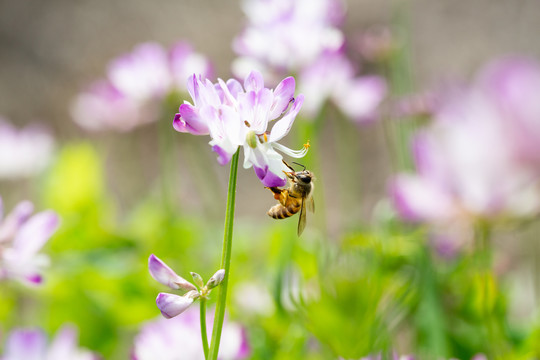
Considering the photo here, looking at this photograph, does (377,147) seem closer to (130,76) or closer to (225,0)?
(225,0)

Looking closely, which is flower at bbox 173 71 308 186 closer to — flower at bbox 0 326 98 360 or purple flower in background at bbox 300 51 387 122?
flower at bbox 0 326 98 360

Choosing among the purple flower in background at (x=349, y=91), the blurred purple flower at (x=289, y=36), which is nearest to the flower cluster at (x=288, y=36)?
the blurred purple flower at (x=289, y=36)

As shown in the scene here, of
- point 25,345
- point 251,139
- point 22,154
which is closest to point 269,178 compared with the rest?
point 251,139

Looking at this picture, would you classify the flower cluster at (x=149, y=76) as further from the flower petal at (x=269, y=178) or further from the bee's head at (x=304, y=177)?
the flower petal at (x=269, y=178)

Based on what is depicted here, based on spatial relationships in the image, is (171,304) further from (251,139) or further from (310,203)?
(310,203)

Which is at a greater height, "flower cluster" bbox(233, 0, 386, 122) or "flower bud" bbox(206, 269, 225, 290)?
"flower cluster" bbox(233, 0, 386, 122)

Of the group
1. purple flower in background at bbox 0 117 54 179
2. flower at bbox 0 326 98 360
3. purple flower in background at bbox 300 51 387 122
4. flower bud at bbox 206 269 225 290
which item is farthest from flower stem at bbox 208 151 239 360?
purple flower in background at bbox 0 117 54 179
